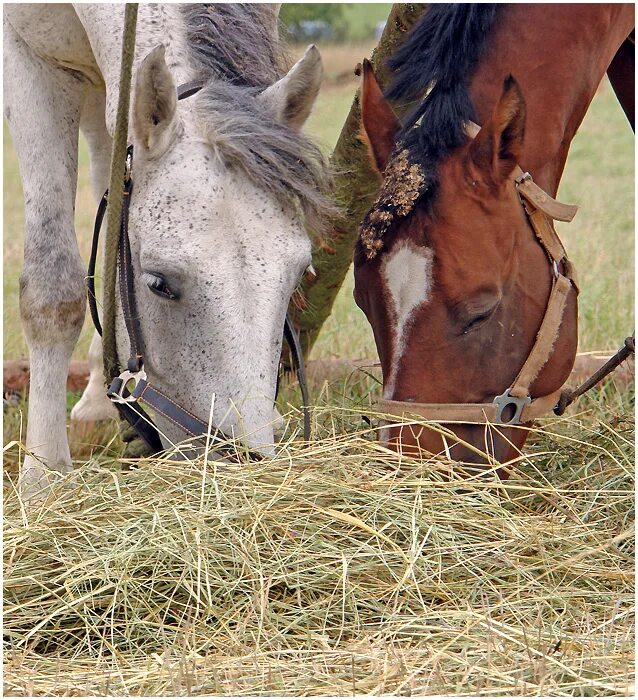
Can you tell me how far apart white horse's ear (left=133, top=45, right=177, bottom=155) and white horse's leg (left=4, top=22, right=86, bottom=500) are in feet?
2.75

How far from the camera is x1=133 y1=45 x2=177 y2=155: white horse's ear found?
2525 millimetres

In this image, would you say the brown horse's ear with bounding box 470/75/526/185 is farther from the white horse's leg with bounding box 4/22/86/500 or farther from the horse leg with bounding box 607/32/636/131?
the white horse's leg with bounding box 4/22/86/500

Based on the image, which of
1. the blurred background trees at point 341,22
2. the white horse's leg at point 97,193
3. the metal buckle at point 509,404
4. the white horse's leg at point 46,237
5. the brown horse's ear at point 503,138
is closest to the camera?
the brown horse's ear at point 503,138

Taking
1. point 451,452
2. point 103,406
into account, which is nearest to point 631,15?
point 451,452

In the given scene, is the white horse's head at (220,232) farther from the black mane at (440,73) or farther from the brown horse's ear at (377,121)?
the black mane at (440,73)

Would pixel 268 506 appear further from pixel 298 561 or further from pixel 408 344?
pixel 408 344

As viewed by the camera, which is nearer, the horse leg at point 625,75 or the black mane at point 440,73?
the black mane at point 440,73

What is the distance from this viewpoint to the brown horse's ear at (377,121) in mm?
2785

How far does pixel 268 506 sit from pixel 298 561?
16 cm

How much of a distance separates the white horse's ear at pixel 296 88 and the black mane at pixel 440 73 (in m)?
0.24

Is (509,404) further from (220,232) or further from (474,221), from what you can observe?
(220,232)

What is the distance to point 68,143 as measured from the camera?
136 inches

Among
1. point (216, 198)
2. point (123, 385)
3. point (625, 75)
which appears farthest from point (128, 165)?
point (625, 75)

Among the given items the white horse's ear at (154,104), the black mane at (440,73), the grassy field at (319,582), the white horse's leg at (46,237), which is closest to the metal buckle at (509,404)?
the grassy field at (319,582)
